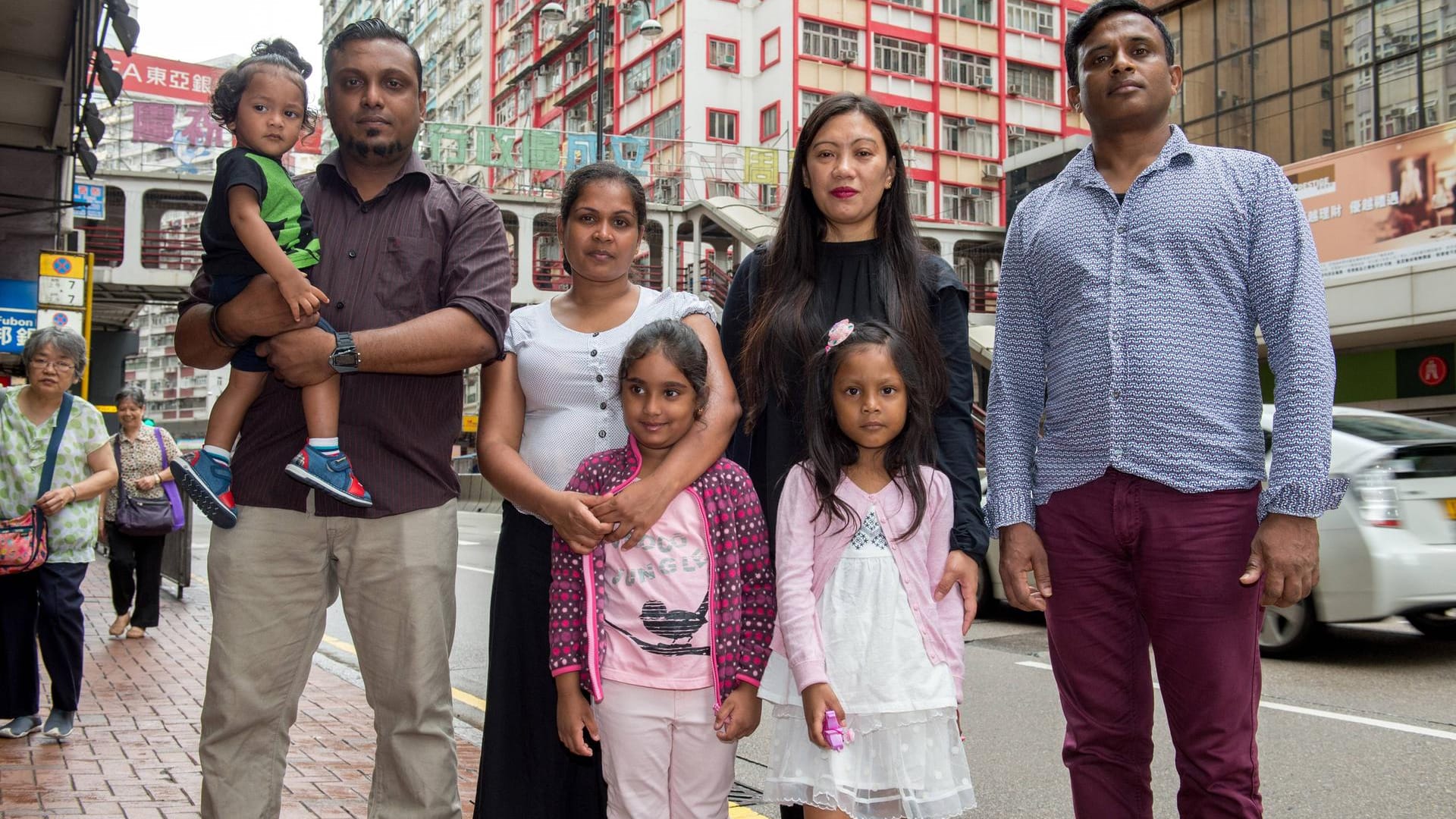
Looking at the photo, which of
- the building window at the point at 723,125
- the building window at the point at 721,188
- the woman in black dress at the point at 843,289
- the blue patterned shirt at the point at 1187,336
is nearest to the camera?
the blue patterned shirt at the point at 1187,336

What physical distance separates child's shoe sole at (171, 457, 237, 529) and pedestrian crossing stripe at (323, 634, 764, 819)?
479mm

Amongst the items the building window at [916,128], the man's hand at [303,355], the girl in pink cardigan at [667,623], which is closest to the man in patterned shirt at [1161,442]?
the girl in pink cardigan at [667,623]

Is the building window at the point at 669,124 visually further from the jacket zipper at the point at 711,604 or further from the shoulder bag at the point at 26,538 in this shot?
the jacket zipper at the point at 711,604

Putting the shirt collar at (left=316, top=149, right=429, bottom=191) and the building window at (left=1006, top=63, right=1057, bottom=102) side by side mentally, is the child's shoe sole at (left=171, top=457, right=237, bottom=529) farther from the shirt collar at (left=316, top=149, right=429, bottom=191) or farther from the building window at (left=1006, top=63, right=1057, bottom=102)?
the building window at (left=1006, top=63, right=1057, bottom=102)

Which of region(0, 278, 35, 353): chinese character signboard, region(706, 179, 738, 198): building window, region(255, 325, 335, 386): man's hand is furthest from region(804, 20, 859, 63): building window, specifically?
region(255, 325, 335, 386): man's hand

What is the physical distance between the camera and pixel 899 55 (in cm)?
4778

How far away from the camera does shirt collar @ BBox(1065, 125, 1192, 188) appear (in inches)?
125

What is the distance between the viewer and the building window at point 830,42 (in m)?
45.8

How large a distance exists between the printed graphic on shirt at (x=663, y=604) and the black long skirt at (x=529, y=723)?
37 centimetres

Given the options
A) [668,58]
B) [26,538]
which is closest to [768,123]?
[668,58]

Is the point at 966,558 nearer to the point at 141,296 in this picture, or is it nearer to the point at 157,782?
the point at 157,782

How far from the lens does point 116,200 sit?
122ft

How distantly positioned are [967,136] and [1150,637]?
47.8m

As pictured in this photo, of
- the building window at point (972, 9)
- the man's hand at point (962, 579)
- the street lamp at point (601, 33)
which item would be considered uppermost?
the building window at point (972, 9)
